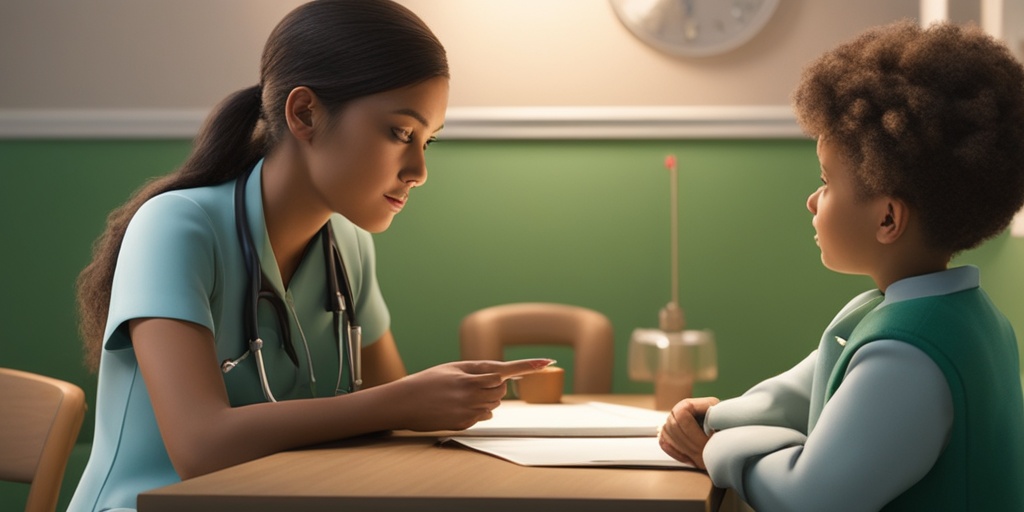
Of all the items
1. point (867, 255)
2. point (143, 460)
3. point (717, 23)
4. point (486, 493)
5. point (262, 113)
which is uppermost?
point (717, 23)

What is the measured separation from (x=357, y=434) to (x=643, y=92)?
166 centimetres

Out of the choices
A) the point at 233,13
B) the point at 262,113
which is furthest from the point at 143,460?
the point at 233,13

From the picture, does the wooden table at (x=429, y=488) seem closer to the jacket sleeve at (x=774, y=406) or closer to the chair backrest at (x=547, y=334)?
the jacket sleeve at (x=774, y=406)

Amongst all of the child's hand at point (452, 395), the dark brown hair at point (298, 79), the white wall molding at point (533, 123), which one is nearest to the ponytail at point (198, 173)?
the dark brown hair at point (298, 79)

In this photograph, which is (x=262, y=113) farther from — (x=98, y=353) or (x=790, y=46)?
(x=790, y=46)

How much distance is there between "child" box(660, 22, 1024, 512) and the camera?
0.87 meters

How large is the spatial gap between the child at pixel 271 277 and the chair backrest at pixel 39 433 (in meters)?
0.19

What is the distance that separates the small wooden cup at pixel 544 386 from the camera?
175 cm

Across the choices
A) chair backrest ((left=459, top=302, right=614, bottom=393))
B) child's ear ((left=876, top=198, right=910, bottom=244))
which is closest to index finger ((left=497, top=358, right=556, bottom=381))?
child's ear ((left=876, top=198, right=910, bottom=244))

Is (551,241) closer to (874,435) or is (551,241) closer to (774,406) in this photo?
(774,406)

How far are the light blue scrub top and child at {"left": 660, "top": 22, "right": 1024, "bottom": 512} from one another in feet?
1.86

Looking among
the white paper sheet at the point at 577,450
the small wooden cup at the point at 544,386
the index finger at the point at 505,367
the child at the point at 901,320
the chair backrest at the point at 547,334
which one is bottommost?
the chair backrest at the point at 547,334

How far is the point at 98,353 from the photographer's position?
4.95ft

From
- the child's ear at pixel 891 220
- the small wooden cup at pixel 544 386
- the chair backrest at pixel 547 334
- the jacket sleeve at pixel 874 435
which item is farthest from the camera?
the chair backrest at pixel 547 334
